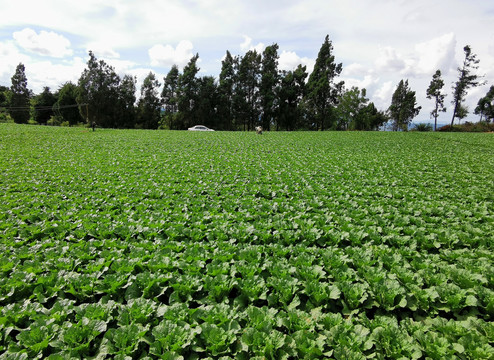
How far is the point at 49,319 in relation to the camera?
2.82 metres

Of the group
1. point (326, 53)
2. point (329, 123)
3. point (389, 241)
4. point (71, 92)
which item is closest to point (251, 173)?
point (389, 241)

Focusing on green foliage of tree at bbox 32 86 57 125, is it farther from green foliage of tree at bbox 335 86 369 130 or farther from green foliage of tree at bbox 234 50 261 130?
green foliage of tree at bbox 335 86 369 130

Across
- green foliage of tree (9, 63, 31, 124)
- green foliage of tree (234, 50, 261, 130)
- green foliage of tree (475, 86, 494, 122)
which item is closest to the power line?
green foliage of tree (9, 63, 31, 124)

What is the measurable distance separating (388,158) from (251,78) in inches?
1372

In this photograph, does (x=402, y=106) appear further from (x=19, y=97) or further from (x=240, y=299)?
(x=19, y=97)

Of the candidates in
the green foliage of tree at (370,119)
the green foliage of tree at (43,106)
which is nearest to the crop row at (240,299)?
the green foliage of tree at (370,119)

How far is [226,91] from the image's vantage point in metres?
44.8

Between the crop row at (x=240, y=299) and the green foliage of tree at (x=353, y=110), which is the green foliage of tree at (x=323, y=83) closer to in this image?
the green foliage of tree at (x=353, y=110)

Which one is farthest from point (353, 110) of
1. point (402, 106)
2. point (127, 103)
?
point (127, 103)

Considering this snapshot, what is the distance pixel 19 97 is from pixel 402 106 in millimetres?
78904

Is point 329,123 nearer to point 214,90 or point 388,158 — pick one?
point 214,90

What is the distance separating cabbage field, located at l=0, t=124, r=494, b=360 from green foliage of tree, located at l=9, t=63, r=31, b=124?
5686 centimetres

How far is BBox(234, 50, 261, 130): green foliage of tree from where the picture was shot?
143ft

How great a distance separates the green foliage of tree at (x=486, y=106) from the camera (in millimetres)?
57919
